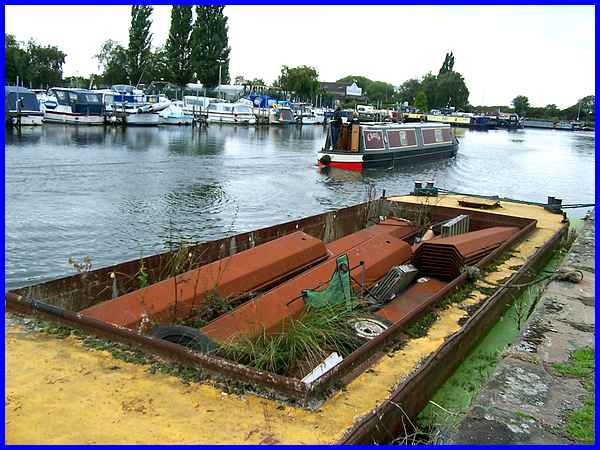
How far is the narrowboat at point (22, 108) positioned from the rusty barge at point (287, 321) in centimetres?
3375

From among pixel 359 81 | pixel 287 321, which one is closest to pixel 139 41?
pixel 287 321

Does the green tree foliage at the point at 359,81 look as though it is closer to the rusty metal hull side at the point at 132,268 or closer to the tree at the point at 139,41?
the tree at the point at 139,41

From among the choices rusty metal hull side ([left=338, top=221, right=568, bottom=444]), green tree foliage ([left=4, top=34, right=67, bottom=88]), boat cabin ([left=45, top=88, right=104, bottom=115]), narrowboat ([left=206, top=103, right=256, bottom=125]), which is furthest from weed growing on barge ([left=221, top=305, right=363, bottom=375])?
green tree foliage ([left=4, top=34, right=67, bottom=88])

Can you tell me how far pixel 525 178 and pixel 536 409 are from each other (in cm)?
2922

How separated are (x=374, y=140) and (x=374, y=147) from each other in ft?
1.77

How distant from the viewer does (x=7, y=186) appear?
18141 mm

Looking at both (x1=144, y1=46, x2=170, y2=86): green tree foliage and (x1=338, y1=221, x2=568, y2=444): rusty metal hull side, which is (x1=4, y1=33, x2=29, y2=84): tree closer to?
(x1=144, y1=46, x2=170, y2=86): green tree foliage

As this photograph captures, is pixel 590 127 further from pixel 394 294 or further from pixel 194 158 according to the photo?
pixel 394 294

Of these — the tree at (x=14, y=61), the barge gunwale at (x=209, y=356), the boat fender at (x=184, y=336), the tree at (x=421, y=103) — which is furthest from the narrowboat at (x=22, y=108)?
the tree at (x=421, y=103)

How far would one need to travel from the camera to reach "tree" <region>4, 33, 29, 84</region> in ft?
207

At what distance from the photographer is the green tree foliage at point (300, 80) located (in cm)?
9146

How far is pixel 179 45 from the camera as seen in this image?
82625 millimetres

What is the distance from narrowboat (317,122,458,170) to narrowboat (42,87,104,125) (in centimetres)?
2424

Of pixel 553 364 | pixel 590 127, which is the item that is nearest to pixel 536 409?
pixel 553 364
